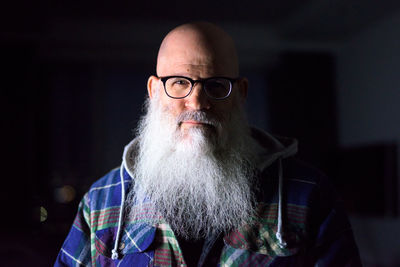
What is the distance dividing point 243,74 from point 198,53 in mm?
2062

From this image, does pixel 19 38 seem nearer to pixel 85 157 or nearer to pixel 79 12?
pixel 79 12

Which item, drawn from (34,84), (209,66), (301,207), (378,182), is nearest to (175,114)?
(209,66)

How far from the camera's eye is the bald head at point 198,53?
2.77 ft

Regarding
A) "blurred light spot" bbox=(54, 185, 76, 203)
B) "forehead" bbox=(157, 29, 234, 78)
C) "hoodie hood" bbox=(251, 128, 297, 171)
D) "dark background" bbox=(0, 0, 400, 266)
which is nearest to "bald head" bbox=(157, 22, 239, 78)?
"forehead" bbox=(157, 29, 234, 78)

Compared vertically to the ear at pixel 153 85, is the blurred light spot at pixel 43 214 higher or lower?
lower

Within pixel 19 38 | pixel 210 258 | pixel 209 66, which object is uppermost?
pixel 19 38

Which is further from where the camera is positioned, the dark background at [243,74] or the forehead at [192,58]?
the dark background at [243,74]

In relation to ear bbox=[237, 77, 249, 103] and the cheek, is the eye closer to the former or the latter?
the cheek

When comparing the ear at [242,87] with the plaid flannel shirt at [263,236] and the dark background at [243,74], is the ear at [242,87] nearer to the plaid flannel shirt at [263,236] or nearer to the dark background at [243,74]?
the plaid flannel shirt at [263,236]

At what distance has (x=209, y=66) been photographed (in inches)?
33.4

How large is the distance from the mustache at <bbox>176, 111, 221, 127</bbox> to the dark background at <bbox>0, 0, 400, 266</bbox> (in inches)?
48.7

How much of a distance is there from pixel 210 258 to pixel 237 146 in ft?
0.83

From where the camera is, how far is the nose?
32.6 inches

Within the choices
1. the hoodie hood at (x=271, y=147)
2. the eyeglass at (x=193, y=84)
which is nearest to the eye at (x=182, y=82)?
the eyeglass at (x=193, y=84)
